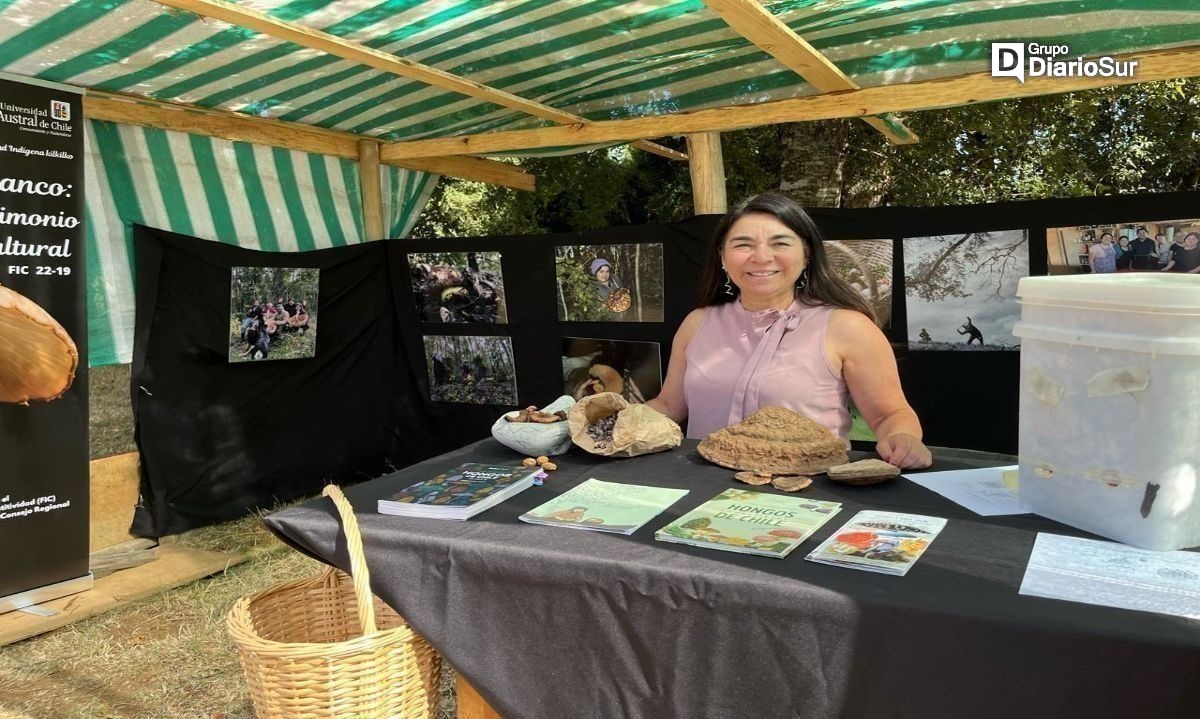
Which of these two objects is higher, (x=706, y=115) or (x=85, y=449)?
(x=706, y=115)

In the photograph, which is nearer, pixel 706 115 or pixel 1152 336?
Answer: pixel 1152 336

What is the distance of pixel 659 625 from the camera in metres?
1.31

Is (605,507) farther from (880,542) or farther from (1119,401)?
(1119,401)

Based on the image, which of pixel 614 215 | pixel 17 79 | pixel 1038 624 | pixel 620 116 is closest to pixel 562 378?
pixel 620 116

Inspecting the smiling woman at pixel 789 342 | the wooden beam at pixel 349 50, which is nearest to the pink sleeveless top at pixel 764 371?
the smiling woman at pixel 789 342

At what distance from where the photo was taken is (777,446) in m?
1.88

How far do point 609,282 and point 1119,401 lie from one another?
3449mm

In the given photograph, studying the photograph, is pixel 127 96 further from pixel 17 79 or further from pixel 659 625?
pixel 659 625

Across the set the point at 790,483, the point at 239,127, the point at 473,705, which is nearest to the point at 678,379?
the point at 790,483

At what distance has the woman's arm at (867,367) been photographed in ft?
7.93

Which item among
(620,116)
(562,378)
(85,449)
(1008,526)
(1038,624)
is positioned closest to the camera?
(1038,624)

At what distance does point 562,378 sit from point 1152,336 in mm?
3874

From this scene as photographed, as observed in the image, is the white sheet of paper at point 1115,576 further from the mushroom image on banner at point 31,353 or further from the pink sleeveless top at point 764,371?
the mushroom image on banner at point 31,353

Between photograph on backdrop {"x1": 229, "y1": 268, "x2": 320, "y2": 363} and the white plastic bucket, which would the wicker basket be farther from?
photograph on backdrop {"x1": 229, "y1": 268, "x2": 320, "y2": 363}
